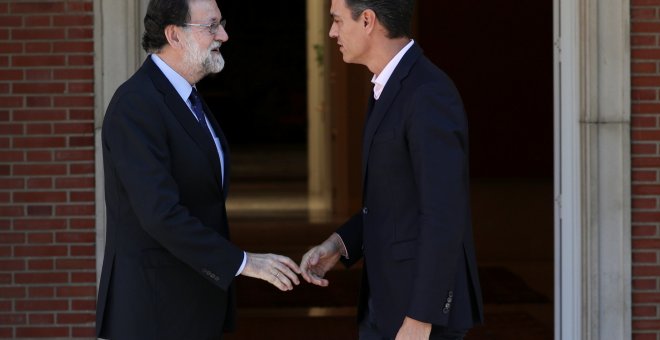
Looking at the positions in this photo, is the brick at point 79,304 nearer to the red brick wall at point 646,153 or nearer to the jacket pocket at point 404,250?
the red brick wall at point 646,153

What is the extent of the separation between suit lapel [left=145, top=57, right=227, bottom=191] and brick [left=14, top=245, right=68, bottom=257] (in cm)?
234

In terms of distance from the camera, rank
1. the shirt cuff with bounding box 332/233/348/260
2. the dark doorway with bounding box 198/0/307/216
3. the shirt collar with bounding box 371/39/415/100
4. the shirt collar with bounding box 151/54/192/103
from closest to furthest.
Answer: the shirt collar with bounding box 371/39/415/100 < the shirt collar with bounding box 151/54/192/103 < the shirt cuff with bounding box 332/233/348/260 < the dark doorway with bounding box 198/0/307/216

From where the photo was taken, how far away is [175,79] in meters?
3.80

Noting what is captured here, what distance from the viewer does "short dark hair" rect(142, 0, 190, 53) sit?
375cm

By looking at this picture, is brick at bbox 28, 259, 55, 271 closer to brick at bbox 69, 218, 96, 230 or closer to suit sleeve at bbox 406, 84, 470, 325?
brick at bbox 69, 218, 96, 230

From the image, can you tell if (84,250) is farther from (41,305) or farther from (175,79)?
(175,79)

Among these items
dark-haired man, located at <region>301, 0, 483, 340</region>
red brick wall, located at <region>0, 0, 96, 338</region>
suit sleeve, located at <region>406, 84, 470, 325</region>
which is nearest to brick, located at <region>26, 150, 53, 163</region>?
red brick wall, located at <region>0, 0, 96, 338</region>

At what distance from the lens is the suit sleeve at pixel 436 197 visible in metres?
3.41

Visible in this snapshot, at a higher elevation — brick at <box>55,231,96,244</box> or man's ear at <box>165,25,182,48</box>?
man's ear at <box>165,25,182,48</box>

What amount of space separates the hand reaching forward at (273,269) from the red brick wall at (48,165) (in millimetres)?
2391

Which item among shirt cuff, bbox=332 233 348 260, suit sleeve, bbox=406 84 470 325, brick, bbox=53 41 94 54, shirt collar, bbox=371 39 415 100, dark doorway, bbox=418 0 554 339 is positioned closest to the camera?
suit sleeve, bbox=406 84 470 325

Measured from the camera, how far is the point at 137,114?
3.62 m

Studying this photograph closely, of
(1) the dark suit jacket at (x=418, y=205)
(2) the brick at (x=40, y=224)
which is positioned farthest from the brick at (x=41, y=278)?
(1) the dark suit jacket at (x=418, y=205)

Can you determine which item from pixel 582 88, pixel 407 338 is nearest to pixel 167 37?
pixel 407 338
